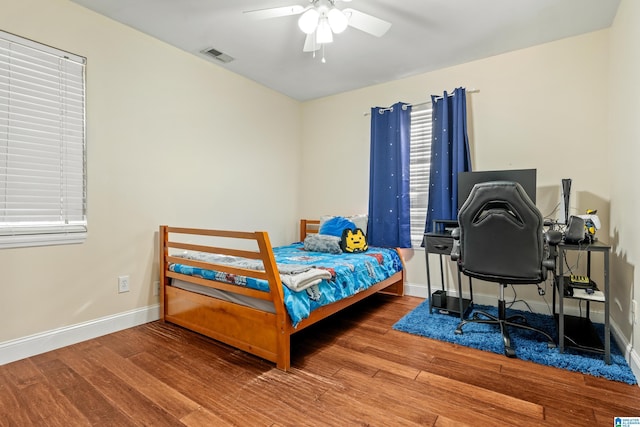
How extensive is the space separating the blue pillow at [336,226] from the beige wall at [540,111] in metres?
0.78

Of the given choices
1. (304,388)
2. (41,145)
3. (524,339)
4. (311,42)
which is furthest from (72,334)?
(524,339)

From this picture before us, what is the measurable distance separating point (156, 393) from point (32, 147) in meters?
1.78

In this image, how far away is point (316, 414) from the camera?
1.47 meters

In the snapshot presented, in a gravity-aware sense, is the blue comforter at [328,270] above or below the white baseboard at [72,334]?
above

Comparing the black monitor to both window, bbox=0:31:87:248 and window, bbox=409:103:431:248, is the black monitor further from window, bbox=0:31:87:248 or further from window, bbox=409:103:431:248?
window, bbox=0:31:87:248

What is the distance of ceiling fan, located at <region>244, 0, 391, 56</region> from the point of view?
77.2 inches

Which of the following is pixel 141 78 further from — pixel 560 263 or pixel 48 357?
pixel 560 263

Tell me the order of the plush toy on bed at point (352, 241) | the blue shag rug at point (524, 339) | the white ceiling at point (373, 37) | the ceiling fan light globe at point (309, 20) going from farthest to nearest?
the plush toy on bed at point (352, 241) → the white ceiling at point (373, 37) → the ceiling fan light globe at point (309, 20) → the blue shag rug at point (524, 339)

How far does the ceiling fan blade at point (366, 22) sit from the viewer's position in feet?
6.56

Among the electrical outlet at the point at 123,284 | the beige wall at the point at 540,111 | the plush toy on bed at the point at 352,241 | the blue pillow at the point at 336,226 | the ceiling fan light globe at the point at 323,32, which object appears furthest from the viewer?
the blue pillow at the point at 336,226

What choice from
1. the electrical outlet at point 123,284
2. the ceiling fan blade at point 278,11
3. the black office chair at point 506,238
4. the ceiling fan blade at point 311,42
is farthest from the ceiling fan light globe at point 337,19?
the electrical outlet at point 123,284

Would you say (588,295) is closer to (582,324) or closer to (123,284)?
(582,324)

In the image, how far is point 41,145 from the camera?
2.12 meters

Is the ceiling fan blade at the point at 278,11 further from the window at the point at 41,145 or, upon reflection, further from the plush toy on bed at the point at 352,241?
the plush toy on bed at the point at 352,241
